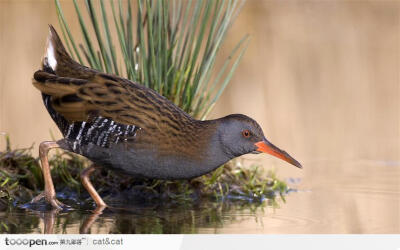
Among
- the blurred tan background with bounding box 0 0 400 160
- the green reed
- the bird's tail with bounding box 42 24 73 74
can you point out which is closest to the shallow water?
the green reed

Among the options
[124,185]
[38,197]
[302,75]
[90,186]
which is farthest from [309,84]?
[38,197]

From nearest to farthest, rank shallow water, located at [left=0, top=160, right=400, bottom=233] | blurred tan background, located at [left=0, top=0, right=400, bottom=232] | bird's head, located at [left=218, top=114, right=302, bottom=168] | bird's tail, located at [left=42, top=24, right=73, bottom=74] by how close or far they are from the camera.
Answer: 1. shallow water, located at [left=0, top=160, right=400, bottom=233]
2. bird's head, located at [left=218, top=114, right=302, bottom=168]
3. bird's tail, located at [left=42, top=24, right=73, bottom=74]
4. blurred tan background, located at [left=0, top=0, right=400, bottom=232]

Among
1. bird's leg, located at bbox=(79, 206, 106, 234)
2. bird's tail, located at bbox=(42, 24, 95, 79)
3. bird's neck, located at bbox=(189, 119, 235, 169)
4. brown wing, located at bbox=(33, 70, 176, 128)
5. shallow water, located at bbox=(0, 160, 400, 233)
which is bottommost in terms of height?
shallow water, located at bbox=(0, 160, 400, 233)

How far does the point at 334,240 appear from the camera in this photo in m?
4.68

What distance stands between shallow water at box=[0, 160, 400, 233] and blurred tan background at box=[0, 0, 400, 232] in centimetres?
17

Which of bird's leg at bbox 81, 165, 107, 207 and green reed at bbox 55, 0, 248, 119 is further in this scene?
green reed at bbox 55, 0, 248, 119

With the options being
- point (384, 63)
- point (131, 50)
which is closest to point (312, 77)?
point (384, 63)

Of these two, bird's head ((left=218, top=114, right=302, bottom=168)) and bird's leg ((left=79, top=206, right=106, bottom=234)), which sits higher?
bird's head ((left=218, top=114, right=302, bottom=168))

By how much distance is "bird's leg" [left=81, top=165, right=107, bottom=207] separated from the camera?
5739 millimetres

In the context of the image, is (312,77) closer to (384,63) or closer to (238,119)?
(384,63)

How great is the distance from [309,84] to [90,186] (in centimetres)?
657

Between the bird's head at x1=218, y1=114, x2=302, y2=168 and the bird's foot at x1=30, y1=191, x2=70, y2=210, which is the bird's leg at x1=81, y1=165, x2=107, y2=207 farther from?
the bird's head at x1=218, y1=114, x2=302, y2=168

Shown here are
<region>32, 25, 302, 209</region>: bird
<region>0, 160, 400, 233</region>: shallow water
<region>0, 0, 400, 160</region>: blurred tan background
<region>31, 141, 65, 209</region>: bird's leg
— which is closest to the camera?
<region>0, 160, 400, 233</region>: shallow water

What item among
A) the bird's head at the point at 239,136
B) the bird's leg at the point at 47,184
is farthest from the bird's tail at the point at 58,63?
the bird's head at the point at 239,136
